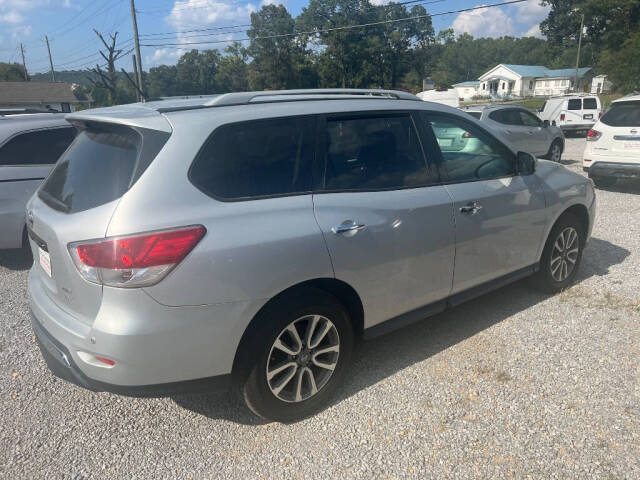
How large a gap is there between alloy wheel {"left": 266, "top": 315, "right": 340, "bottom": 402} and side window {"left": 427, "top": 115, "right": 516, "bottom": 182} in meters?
1.48

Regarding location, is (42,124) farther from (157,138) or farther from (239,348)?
(239,348)

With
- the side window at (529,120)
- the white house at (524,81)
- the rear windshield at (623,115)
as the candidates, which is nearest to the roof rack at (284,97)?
the rear windshield at (623,115)

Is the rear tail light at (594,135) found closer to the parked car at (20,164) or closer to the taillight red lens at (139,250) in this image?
the parked car at (20,164)

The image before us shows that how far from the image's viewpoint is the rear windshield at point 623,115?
859 centimetres

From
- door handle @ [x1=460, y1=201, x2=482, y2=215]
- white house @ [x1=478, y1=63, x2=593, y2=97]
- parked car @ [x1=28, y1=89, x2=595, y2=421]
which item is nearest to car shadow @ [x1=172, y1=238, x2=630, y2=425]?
parked car @ [x1=28, y1=89, x2=595, y2=421]

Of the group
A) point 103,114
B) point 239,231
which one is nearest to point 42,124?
point 103,114

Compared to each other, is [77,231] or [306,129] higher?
[306,129]

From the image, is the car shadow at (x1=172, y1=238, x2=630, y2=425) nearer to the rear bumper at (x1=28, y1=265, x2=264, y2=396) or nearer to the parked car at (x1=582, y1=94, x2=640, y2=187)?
the rear bumper at (x1=28, y1=265, x2=264, y2=396)

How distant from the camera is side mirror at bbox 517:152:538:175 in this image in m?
4.00

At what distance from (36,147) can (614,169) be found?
30.1 ft

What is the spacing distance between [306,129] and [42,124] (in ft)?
14.1

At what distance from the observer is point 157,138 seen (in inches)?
95.2

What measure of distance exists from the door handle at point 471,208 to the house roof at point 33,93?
62.3 m

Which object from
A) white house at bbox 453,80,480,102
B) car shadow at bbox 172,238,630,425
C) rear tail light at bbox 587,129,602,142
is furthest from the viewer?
white house at bbox 453,80,480,102
